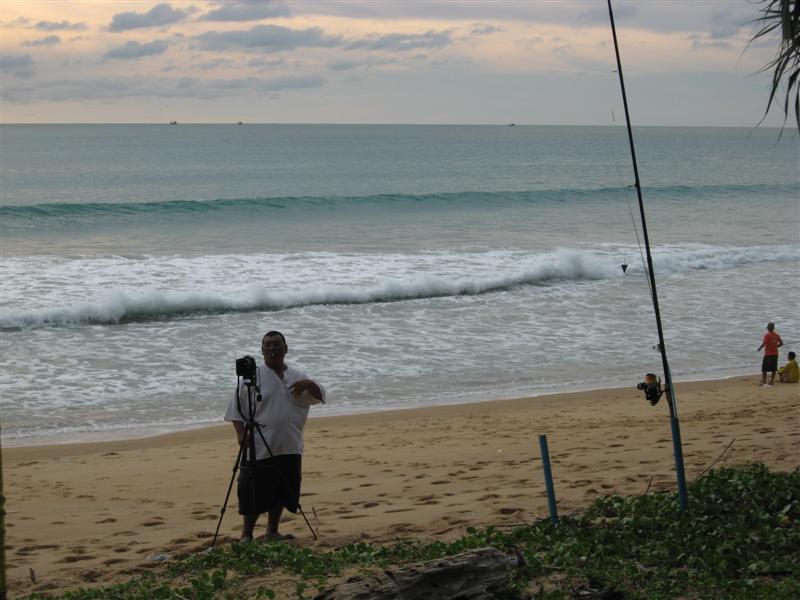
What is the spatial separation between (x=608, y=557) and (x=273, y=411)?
211 cm

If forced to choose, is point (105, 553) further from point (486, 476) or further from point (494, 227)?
point (494, 227)

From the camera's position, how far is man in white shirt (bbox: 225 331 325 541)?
573cm

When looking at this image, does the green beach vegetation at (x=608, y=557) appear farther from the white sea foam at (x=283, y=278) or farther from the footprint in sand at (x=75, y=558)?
the white sea foam at (x=283, y=278)

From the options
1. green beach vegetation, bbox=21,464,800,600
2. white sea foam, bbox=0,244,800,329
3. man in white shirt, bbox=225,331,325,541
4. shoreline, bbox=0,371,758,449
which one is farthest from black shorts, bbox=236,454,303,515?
white sea foam, bbox=0,244,800,329

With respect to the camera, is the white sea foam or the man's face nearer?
the man's face

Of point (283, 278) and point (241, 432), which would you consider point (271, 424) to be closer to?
point (241, 432)

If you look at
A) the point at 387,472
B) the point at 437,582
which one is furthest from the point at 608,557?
the point at 387,472

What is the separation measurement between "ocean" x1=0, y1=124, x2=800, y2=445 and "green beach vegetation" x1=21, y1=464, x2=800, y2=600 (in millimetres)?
2106

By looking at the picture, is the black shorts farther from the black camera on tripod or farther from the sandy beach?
the black camera on tripod

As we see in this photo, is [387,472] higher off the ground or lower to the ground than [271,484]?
lower

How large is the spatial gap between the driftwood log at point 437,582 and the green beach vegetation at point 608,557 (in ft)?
0.55

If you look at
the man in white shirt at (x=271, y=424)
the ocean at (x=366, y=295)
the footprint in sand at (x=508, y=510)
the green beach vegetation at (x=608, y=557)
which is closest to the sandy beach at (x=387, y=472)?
the footprint in sand at (x=508, y=510)

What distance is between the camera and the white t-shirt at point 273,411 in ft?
18.8

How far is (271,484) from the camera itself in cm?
581
